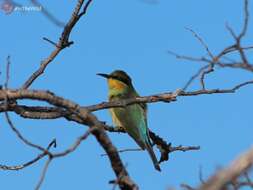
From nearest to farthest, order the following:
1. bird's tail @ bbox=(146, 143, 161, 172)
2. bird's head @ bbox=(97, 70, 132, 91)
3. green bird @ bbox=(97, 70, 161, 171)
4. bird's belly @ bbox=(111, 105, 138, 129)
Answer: bird's tail @ bbox=(146, 143, 161, 172)
green bird @ bbox=(97, 70, 161, 171)
bird's belly @ bbox=(111, 105, 138, 129)
bird's head @ bbox=(97, 70, 132, 91)

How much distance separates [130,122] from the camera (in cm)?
689

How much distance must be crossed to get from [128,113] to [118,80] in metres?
0.84

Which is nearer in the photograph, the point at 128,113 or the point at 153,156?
the point at 153,156

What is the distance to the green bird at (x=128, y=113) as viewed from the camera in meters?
6.40

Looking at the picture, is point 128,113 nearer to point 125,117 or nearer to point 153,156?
point 125,117

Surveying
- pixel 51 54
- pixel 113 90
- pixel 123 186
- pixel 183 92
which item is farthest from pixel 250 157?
pixel 113 90

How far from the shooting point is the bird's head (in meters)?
7.65

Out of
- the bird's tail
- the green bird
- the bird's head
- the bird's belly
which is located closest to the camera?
the bird's tail

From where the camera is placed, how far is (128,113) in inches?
277

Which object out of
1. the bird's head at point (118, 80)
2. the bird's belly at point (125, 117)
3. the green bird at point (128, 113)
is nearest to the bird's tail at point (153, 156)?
the green bird at point (128, 113)

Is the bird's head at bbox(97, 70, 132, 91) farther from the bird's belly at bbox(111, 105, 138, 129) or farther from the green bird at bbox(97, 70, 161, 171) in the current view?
the bird's belly at bbox(111, 105, 138, 129)

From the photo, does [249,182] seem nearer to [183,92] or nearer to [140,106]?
[183,92]

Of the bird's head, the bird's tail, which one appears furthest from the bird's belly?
the bird's tail

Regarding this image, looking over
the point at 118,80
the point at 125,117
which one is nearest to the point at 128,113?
the point at 125,117
